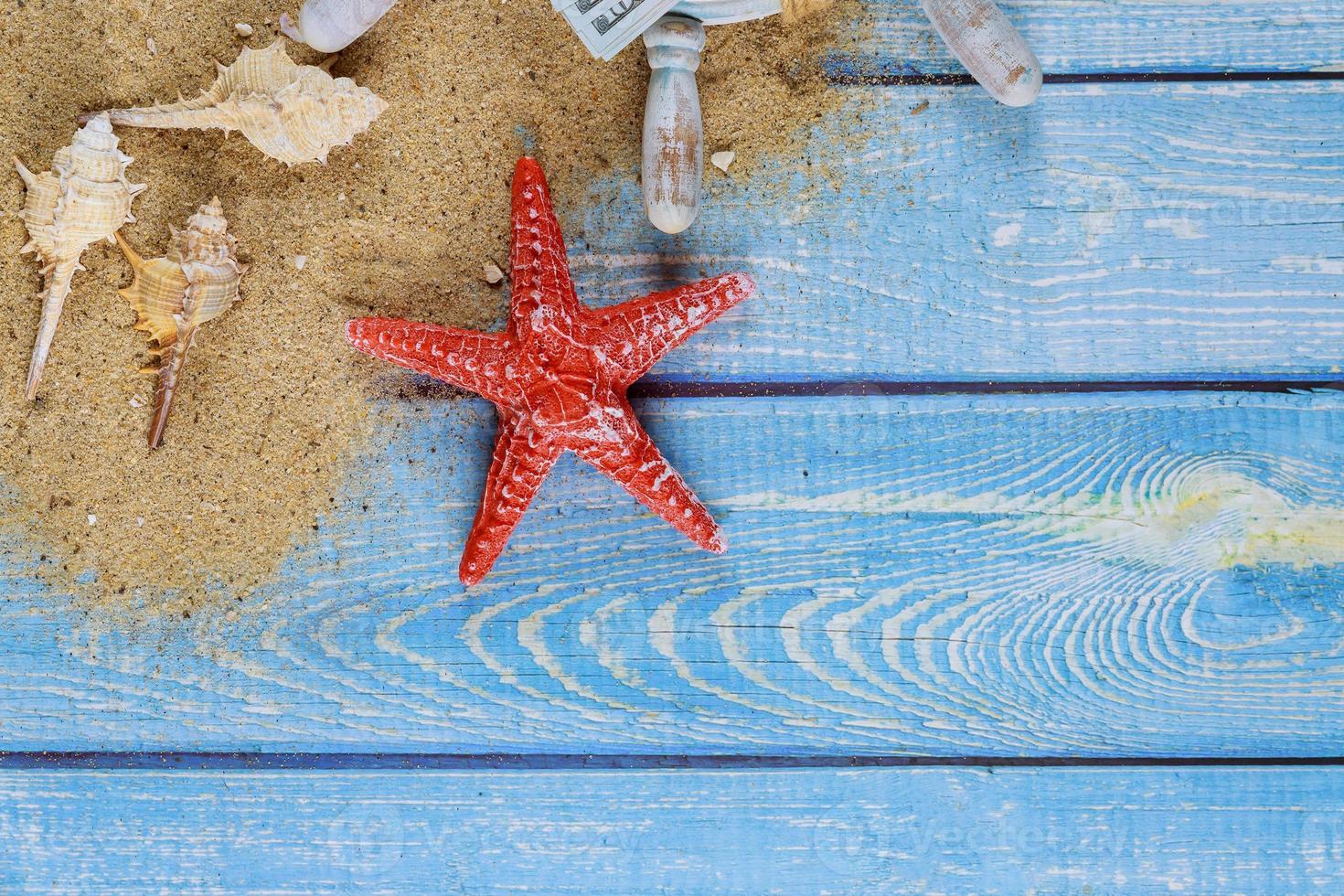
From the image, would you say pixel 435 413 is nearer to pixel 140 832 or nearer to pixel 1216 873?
pixel 140 832

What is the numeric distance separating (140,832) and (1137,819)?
3.38 feet

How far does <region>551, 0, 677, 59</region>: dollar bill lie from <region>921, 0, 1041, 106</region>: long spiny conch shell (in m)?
0.24

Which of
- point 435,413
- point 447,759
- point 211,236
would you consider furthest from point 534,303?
point 447,759

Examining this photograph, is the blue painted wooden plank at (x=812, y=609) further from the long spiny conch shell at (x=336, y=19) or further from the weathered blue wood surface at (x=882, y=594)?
the long spiny conch shell at (x=336, y=19)

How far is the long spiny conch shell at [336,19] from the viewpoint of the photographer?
754mm

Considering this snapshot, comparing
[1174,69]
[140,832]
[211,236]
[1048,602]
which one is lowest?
[140,832]

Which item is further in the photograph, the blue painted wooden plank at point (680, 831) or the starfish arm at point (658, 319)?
the blue painted wooden plank at point (680, 831)

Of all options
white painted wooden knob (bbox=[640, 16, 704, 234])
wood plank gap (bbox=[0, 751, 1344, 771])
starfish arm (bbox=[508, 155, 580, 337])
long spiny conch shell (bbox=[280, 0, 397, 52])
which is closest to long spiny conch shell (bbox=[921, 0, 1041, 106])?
white painted wooden knob (bbox=[640, 16, 704, 234])

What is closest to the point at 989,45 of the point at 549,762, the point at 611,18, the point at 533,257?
the point at 611,18

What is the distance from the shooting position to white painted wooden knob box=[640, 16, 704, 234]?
0.79 m

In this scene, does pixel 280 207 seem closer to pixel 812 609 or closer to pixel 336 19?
pixel 336 19

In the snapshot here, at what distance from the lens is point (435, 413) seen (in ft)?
2.85

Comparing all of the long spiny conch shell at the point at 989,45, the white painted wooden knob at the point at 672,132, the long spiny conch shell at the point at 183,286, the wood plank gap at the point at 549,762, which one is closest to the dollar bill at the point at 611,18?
the white painted wooden knob at the point at 672,132

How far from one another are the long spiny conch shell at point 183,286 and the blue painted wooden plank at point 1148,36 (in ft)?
2.15
